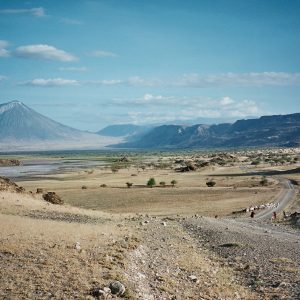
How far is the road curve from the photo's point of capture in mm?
45812

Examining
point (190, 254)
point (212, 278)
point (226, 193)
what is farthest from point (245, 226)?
point (226, 193)

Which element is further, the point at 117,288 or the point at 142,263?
the point at 142,263

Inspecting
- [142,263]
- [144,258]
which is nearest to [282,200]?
[144,258]

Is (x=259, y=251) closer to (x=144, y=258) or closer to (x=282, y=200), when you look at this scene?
(x=144, y=258)

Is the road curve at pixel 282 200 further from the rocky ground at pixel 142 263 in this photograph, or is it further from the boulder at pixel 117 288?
the boulder at pixel 117 288

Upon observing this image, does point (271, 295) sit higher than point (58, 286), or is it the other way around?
point (58, 286)

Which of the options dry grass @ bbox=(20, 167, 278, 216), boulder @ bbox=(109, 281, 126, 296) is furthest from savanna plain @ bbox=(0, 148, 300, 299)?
dry grass @ bbox=(20, 167, 278, 216)

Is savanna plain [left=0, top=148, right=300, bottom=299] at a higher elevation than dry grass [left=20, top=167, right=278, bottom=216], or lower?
higher

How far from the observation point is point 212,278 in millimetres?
19234

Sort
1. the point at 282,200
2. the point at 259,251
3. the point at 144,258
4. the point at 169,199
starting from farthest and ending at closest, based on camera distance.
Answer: the point at 169,199 → the point at 282,200 → the point at 259,251 → the point at 144,258

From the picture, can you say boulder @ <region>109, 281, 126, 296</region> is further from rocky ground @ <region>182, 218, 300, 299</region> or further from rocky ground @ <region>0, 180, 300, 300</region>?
rocky ground @ <region>182, 218, 300, 299</region>

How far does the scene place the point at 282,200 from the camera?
5981 cm

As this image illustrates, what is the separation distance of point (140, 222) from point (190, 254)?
32.1 feet

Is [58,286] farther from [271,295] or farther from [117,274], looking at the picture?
[271,295]
